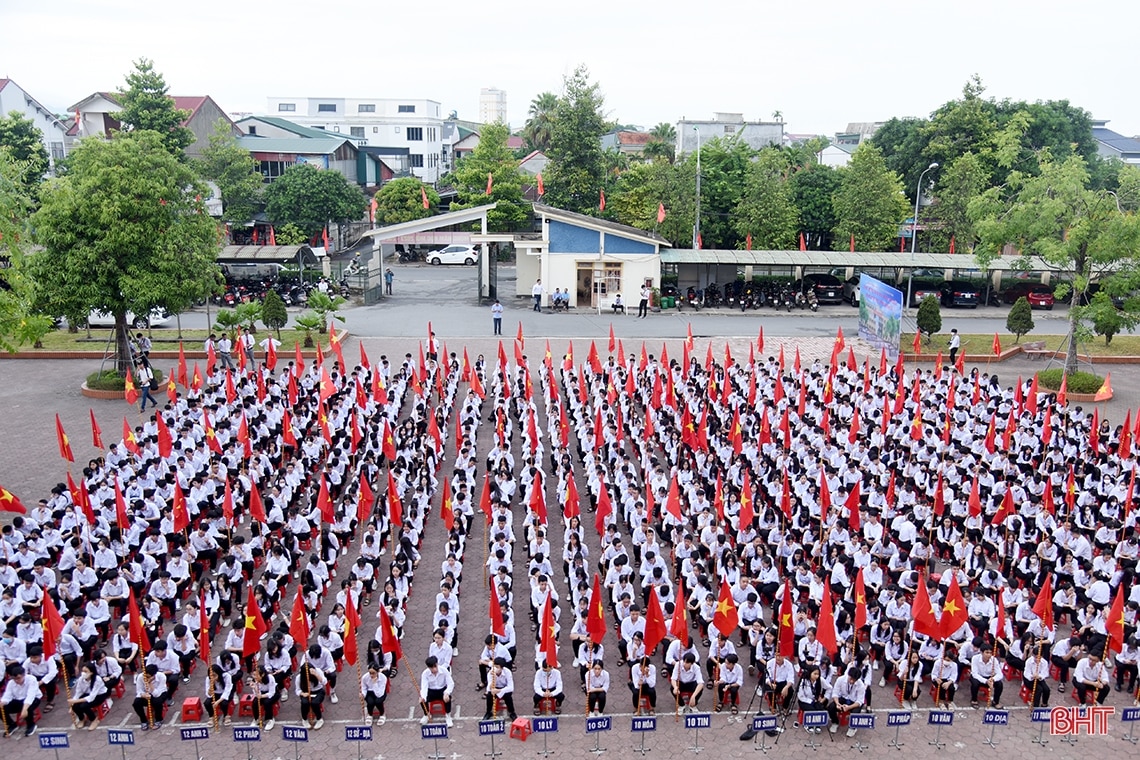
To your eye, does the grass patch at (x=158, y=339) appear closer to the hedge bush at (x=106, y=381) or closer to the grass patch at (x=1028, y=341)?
the hedge bush at (x=106, y=381)

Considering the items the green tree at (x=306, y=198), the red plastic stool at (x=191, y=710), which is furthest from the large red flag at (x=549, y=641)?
the green tree at (x=306, y=198)

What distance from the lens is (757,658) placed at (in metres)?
9.98

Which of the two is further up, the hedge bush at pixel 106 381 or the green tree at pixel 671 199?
the green tree at pixel 671 199

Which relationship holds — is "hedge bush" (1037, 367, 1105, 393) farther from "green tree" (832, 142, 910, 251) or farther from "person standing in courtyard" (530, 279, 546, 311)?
"green tree" (832, 142, 910, 251)

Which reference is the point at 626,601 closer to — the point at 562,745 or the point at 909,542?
the point at 562,745

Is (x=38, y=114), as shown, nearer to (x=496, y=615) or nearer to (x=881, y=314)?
(x=881, y=314)

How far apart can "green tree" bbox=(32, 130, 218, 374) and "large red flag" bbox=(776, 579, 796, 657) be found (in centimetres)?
1573

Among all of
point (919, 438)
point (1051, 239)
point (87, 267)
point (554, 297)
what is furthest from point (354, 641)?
point (554, 297)

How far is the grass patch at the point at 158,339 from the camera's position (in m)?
25.9

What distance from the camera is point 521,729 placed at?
9.09m

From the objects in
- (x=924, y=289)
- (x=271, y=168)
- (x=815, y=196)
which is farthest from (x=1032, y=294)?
(x=271, y=168)

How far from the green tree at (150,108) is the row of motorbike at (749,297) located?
23.1m

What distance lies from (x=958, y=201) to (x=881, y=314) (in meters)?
16.5

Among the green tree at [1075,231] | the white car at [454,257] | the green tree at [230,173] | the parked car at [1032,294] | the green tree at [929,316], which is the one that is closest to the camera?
the green tree at [1075,231]
